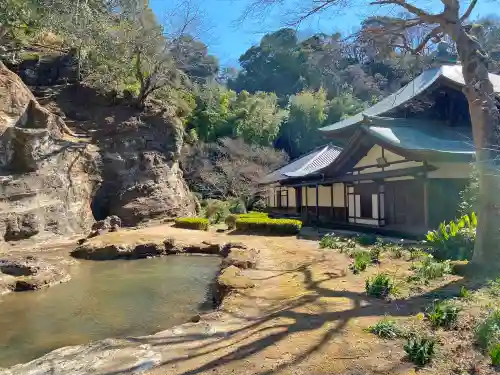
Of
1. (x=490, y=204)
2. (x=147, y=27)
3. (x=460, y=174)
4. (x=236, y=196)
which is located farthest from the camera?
(x=236, y=196)

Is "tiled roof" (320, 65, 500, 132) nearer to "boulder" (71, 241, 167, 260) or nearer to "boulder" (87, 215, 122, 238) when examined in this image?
"boulder" (71, 241, 167, 260)

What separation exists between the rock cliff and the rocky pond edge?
3249mm

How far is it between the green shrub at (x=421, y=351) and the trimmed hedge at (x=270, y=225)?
1270 centimetres

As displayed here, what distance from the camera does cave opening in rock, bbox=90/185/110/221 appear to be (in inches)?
826

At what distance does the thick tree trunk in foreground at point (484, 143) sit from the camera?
6035 mm

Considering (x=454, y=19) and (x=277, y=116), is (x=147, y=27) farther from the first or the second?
(x=454, y=19)

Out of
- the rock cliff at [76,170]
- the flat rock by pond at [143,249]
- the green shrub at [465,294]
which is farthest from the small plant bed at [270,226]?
the green shrub at [465,294]

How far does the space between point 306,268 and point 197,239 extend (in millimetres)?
8232

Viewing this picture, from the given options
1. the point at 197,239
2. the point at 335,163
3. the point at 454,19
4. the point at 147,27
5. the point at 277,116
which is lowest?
the point at 197,239

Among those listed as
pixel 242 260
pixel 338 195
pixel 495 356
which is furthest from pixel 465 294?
pixel 338 195

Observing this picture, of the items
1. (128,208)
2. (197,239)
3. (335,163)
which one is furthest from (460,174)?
(128,208)

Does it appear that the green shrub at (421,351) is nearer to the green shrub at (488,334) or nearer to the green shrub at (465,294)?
the green shrub at (488,334)

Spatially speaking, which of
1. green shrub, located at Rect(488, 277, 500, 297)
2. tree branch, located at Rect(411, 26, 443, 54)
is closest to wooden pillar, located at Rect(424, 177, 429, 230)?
tree branch, located at Rect(411, 26, 443, 54)

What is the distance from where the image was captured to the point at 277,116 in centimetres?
3675
